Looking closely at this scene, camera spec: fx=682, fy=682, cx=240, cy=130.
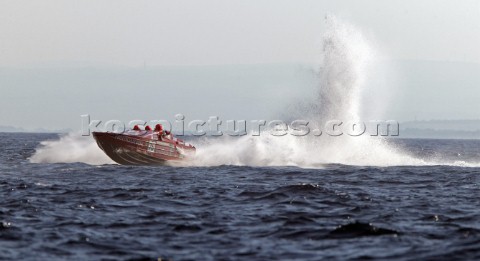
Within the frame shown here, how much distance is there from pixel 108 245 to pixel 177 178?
61.4 feet

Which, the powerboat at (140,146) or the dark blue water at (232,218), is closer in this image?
the dark blue water at (232,218)

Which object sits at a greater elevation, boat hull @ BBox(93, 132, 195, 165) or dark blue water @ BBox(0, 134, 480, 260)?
boat hull @ BBox(93, 132, 195, 165)

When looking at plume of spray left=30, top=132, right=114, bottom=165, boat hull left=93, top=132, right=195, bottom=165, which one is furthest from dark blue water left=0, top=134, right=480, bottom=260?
plume of spray left=30, top=132, right=114, bottom=165

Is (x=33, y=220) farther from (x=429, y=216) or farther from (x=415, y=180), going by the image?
(x=415, y=180)

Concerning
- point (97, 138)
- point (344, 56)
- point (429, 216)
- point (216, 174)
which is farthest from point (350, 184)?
point (344, 56)

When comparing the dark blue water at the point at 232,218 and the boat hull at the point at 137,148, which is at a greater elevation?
the boat hull at the point at 137,148

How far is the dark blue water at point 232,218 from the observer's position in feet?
54.1

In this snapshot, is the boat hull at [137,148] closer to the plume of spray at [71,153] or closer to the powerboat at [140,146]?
the powerboat at [140,146]

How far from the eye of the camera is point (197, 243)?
1742 centimetres

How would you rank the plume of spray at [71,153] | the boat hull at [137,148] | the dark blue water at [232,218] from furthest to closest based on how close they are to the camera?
the plume of spray at [71,153] < the boat hull at [137,148] < the dark blue water at [232,218]

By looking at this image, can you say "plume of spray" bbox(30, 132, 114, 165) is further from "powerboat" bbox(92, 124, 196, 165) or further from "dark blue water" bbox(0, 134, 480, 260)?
"dark blue water" bbox(0, 134, 480, 260)

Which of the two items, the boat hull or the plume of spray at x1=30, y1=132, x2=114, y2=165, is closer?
the boat hull

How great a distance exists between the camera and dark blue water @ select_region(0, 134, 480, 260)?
54.1 ft

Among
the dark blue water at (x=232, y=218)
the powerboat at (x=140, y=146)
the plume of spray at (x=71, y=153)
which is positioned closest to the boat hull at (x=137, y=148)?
the powerboat at (x=140, y=146)
